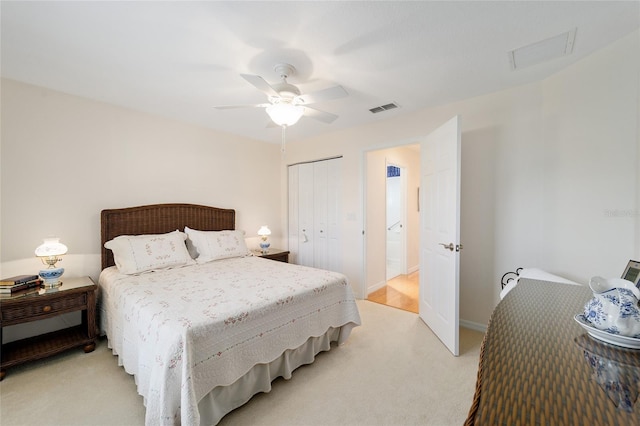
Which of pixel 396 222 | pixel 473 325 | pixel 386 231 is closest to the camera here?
pixel 473 325

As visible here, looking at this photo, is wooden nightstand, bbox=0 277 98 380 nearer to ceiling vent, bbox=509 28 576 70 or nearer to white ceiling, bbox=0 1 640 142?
white ceiling, bbox=0 1 640 142

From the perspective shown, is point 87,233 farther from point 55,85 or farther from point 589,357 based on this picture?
point 589,357

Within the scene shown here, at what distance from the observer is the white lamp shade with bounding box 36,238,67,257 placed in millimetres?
2289

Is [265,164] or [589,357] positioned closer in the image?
[589,357]

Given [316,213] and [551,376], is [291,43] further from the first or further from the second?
[316,213]

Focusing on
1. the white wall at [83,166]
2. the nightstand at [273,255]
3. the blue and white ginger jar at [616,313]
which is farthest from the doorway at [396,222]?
the blue and white ginger jar at [616,313]

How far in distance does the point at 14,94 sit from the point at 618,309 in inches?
167

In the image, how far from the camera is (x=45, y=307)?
2156 mm

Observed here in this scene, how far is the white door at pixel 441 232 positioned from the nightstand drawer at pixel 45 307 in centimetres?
331

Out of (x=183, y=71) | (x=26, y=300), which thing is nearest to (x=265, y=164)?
(x=183, y=71)

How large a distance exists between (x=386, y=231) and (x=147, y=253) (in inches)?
133

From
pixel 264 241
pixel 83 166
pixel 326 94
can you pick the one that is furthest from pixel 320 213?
pixel 83 166

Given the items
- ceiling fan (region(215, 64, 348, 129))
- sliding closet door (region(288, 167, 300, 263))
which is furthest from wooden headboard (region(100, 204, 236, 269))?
ceiling fan (region(215, 64, 348, 129))

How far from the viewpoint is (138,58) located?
2.00 meters
